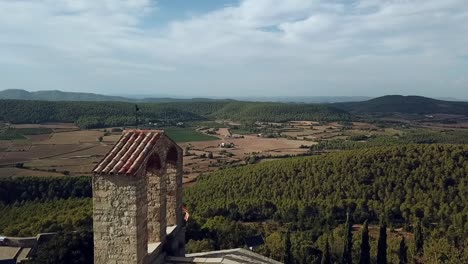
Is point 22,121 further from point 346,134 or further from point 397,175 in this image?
point 397,175

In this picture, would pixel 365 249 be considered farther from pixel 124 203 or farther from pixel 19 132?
pixel 19 132

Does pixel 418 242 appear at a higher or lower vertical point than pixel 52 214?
lower

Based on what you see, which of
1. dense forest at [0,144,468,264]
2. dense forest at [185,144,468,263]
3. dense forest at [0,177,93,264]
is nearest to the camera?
dense forest at [0,177,93,264]

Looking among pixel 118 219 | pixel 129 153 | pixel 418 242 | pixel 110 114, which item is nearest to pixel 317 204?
pixel 418 242

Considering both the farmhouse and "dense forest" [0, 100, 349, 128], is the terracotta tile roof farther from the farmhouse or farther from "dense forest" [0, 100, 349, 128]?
"dense forest" [0, 100, 349, 128]

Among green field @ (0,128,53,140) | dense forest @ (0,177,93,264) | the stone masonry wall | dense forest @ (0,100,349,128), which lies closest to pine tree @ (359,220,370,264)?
dense forest @ (0,177,93,264)

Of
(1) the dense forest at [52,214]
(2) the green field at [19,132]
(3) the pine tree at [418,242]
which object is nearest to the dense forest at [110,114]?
(2) the green field at [19,132]
